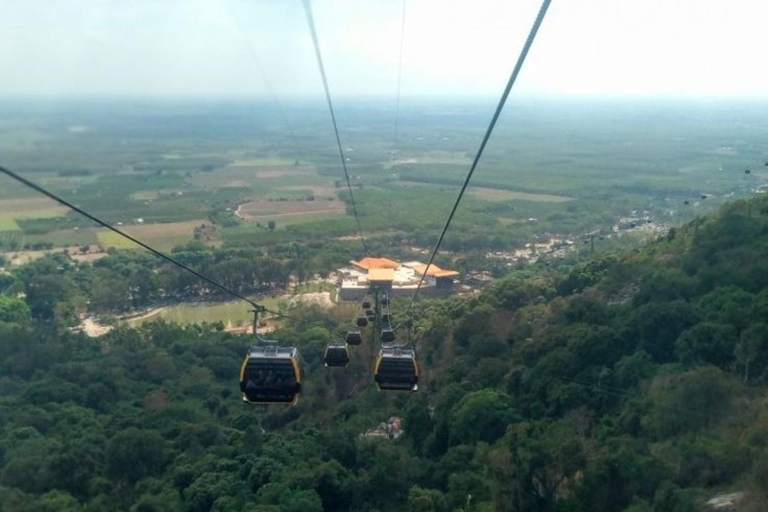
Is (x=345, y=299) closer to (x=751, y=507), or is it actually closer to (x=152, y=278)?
(x=152, y=278)

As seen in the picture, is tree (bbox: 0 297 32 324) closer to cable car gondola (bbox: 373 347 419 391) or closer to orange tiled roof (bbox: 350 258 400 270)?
orange tiled roof (bbox: 350 258 400 270)

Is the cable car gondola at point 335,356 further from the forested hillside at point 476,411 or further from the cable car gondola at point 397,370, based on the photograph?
the forested hillside at point 476,411

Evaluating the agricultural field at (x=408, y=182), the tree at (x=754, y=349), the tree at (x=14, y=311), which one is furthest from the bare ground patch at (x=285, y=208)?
the tree at (x=754, y=349)

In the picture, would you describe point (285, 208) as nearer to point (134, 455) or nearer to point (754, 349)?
point (134, 455)

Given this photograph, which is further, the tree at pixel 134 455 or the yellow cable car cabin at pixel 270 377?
the tree at pixel 134 455

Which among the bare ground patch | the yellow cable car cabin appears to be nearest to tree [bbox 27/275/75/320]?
the bare ground patch
